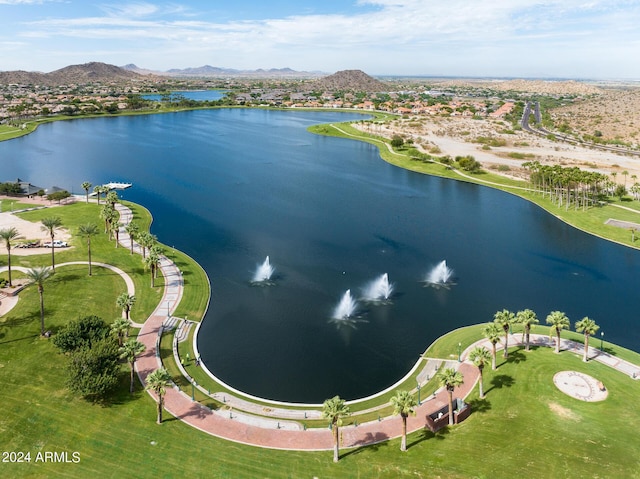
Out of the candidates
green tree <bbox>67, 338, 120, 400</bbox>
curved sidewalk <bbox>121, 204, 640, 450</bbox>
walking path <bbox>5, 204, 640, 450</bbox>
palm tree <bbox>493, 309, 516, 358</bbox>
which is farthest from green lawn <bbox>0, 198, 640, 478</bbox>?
green tree <bbox>67, 338, 120, 400</bbox>

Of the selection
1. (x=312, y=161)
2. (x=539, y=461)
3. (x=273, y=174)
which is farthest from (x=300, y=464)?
(x=312, y=161)

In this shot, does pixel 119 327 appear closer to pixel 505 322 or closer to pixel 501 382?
pixel 501 382

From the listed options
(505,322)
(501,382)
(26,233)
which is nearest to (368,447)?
(501,382)

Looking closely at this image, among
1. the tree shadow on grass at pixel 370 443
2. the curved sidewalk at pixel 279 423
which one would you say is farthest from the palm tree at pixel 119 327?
the tree shadow on grass at pixel 370 443

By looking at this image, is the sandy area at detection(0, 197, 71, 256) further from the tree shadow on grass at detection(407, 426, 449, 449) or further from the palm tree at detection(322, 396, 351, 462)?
the tree shadow on grass at detection(407, 426, 449, 449)

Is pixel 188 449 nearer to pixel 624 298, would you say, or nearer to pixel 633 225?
pixel 624 298
